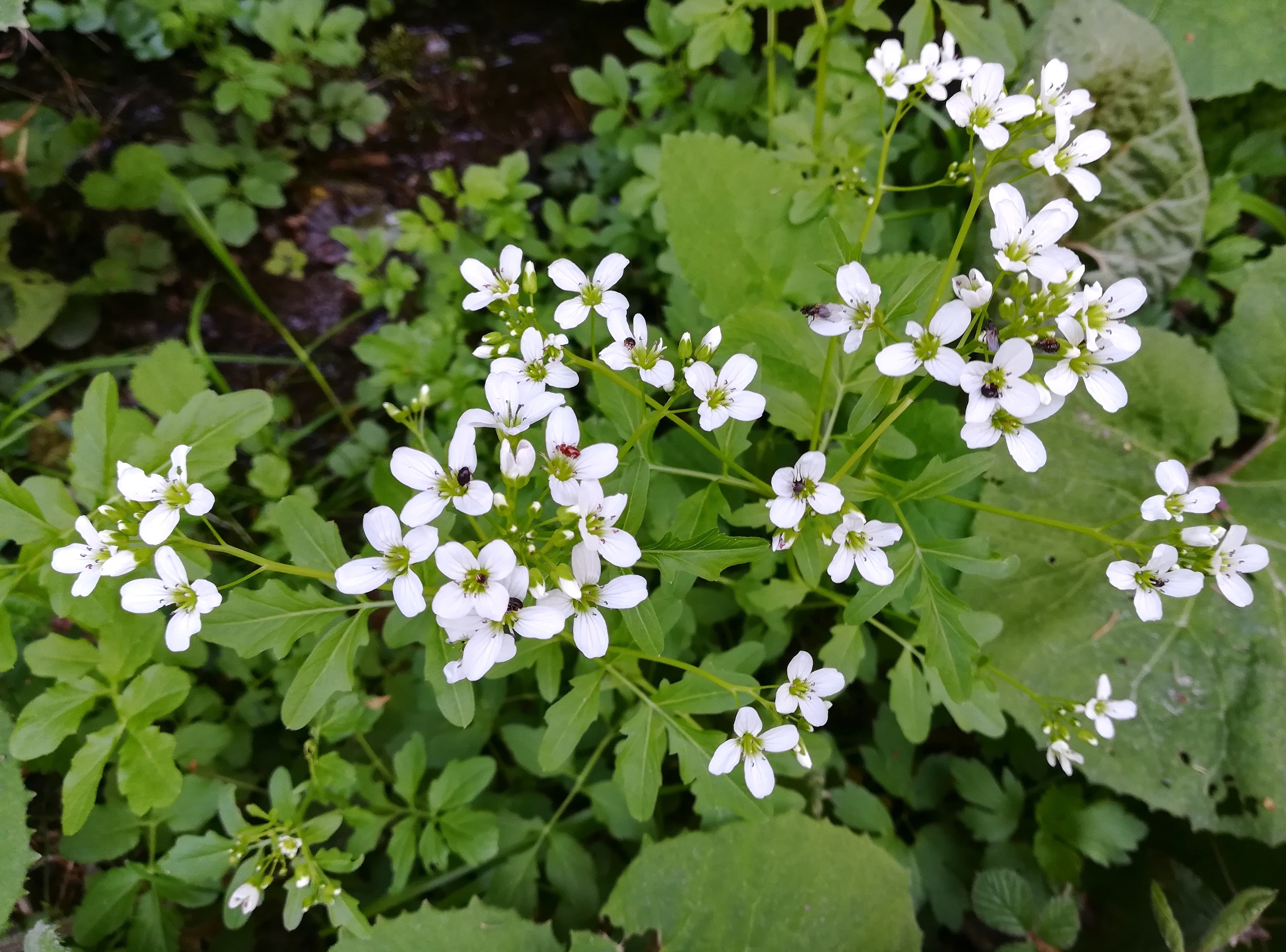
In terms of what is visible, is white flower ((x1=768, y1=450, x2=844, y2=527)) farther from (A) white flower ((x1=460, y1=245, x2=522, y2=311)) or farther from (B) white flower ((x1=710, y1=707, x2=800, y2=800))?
(A) white flower ((x1=460, y1=245, x2=522, y2=311))

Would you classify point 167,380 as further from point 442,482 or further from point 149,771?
point 442,482

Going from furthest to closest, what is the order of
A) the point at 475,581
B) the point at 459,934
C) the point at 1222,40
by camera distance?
the point at 1222,40
the point at 459,934
the point at 475,581

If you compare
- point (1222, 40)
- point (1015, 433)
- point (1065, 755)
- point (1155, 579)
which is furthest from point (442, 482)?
point (1222, 40)

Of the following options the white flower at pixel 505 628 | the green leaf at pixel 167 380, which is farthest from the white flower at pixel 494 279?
the green leaf at pixel 167 380

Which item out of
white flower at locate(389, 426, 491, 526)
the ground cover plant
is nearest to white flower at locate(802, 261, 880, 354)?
the ground cover plant

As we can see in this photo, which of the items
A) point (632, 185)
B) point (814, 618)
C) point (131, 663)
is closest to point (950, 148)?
point (632, 185)

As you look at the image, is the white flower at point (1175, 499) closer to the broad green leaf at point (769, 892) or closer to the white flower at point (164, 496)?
the broad green leaf at point (769, 892)
